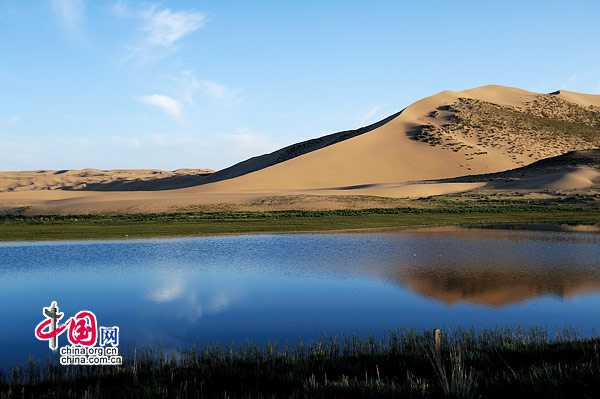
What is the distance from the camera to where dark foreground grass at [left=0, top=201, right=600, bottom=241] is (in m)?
35.2

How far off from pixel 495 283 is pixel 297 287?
5.62 metres

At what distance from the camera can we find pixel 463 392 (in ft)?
24.3

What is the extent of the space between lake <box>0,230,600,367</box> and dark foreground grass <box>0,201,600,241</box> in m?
6.15

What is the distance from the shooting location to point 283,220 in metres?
41.2

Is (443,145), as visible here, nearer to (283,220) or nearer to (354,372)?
(283,220)

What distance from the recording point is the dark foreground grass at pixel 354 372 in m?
7.89

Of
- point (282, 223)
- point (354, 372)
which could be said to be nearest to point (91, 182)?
point (282, 223)

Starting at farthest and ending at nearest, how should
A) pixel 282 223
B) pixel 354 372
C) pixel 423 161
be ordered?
pixel 423 161, pixel 282 223, pixel 354 372

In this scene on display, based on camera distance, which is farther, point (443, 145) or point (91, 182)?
point (91, 182)

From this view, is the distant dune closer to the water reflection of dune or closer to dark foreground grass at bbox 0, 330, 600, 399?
the water reflection of dune

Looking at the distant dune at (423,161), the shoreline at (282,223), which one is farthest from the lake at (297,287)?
the distant dune at (423,161)

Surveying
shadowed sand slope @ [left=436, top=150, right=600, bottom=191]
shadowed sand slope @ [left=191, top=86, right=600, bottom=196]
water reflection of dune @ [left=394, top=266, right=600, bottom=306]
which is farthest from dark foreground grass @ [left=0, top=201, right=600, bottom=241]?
shadowed sand slope @ [left=191, top=86, right=600, bottom=196]

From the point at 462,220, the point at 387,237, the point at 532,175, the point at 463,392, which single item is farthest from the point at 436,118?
the point at 463,392
